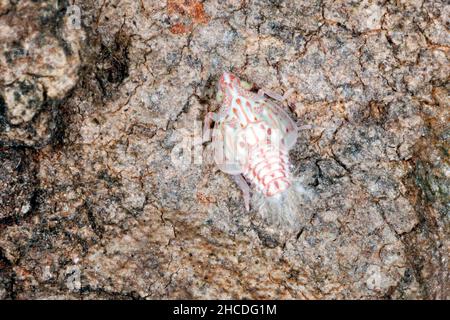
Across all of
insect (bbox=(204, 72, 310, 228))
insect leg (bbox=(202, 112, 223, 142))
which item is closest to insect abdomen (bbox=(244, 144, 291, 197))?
insect (bbox=(204, 72, 310, 228))

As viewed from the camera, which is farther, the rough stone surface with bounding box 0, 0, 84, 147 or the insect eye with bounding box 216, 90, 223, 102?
the insect eye with bounding box 216, 90, 223, 102

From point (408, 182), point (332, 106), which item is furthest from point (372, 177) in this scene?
point (332, 106)

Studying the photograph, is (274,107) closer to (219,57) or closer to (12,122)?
(219,57)

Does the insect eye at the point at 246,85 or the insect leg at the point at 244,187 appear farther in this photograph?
the insect eye at the point at 246,85

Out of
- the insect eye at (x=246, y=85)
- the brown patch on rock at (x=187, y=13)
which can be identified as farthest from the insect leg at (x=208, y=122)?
the brown patch on rock at (x=187, y=13)

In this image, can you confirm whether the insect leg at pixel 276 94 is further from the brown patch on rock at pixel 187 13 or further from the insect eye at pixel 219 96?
the brown patch on rock at pixel 187 13

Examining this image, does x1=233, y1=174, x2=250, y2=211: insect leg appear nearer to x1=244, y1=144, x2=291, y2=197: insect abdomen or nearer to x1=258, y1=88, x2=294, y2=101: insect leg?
x1=244, y1=144, x2=291, y2=197: insect abdomen

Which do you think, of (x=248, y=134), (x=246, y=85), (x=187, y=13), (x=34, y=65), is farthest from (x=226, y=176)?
(x=34, y=65)

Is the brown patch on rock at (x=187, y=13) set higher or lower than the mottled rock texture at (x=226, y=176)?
higher
